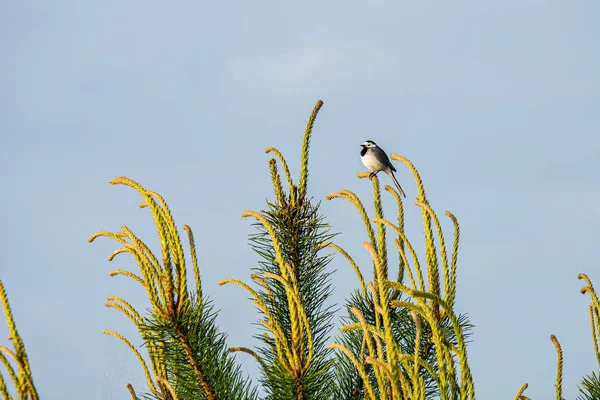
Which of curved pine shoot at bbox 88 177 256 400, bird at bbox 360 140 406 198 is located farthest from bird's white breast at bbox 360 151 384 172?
curved pine shoot at bbox 88 177 256 400

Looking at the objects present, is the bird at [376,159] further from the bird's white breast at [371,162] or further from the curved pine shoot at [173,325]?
the curved pine shoot at [173,325]

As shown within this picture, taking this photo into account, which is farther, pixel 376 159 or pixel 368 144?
pixel 368 144

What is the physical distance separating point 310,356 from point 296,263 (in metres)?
0.86

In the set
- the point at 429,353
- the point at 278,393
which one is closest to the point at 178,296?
the point at 278,393

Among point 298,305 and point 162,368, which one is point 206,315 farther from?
point 298,305

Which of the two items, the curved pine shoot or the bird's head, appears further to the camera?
the bird's head

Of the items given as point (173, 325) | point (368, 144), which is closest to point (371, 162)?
point (368, 144)

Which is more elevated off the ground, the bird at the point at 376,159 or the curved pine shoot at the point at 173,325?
the bird at the point at 376,159

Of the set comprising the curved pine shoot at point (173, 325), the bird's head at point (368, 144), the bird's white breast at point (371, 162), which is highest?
the bird's head at point (368, 144)

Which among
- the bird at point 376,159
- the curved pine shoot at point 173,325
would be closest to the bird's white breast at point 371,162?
the bird at point 376,159

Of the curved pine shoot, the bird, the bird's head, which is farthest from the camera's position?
the bird's head

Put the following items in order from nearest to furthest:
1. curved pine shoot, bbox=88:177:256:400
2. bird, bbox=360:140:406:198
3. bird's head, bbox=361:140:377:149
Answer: curved pine shoot, bbox=88:177:256:400
bird, bbox=360:140:406:198
bird's head, bbox=361:140:377:149

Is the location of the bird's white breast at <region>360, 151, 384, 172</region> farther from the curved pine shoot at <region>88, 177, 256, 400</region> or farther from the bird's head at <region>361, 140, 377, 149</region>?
the curved pine shoot at <region>88, 177, 256, 400</region>

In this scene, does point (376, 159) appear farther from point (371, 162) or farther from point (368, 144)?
point (368, 144)
